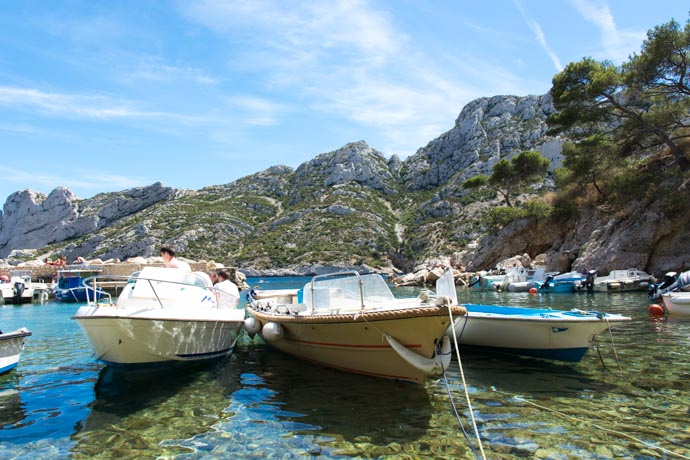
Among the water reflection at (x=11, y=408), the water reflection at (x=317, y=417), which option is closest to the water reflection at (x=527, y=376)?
the water reflection at (x=317, y=417)

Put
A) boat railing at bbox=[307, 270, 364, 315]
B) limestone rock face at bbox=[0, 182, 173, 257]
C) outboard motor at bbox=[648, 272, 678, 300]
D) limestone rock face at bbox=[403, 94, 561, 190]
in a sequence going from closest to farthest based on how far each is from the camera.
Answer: boat railing at bbox=[307, 270, 364, 315] → outboard motor at bbox=[648, 272, 678, 300] → limestone rock face at bbox=[403, 94, 561, 190] → limestone rock face at bbox=[0, 182, 173, 257]

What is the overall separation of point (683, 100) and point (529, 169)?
2602 cm

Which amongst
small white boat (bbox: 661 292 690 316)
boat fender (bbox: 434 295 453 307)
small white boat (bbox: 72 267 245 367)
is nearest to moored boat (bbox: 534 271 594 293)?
small white boat (bbox: 661 292 690 316)

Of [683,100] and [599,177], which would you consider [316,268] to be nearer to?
[599,177]

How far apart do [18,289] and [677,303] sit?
4280cm

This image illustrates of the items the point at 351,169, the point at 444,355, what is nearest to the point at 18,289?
the point at 444,355

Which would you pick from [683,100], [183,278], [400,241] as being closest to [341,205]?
[400,241]

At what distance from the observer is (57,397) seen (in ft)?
23.1

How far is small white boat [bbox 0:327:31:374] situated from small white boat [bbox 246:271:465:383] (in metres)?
4.92

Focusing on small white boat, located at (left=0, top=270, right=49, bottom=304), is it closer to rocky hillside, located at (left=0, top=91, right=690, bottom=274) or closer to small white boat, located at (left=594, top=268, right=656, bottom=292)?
small white boat, located at (left=594, top=268, right=656, bottom=292)

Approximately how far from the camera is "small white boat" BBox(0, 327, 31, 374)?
25.7 ft

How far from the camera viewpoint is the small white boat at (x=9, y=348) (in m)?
7.82

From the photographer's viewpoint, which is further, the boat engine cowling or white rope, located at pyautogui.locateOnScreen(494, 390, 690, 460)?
the boat engine cowling

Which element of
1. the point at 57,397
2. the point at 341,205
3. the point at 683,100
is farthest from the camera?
the point at 341,205
